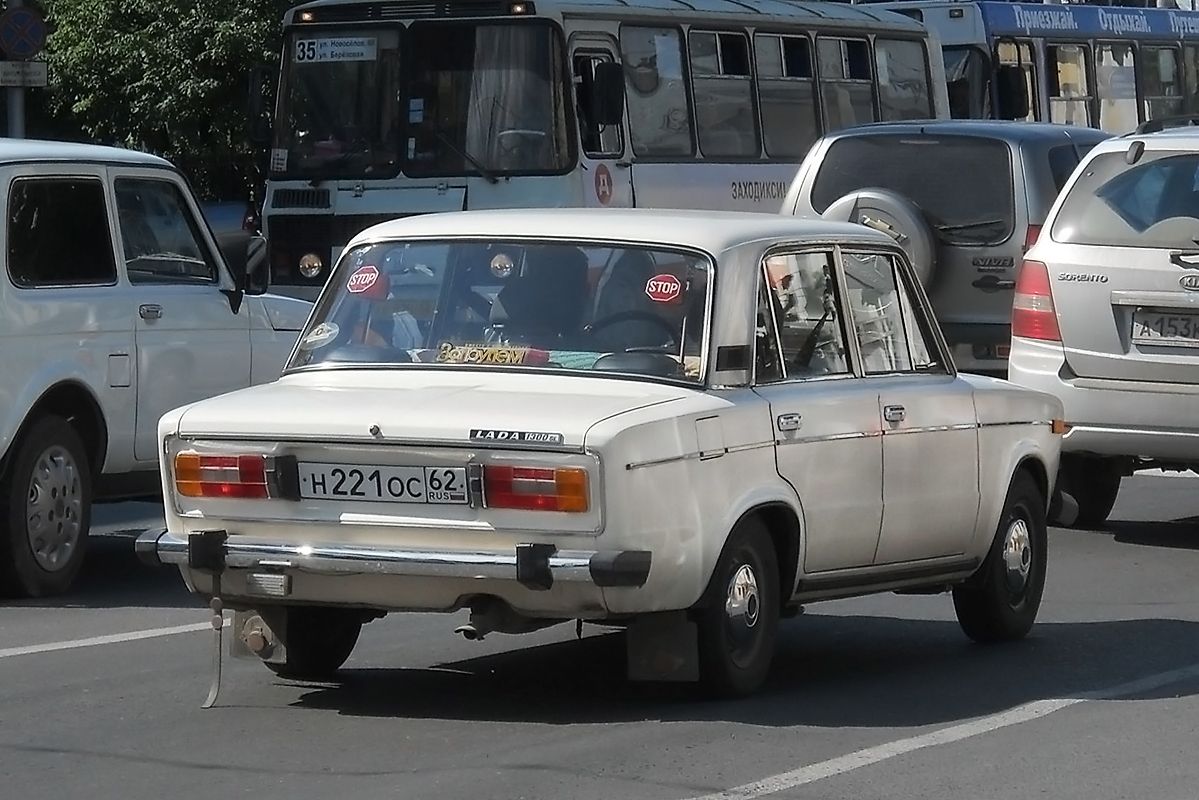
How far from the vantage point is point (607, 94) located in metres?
18.7

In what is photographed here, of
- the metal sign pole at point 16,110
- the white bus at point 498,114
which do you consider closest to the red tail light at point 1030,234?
the white bus at point 498,114

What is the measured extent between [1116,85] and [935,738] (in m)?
23.4

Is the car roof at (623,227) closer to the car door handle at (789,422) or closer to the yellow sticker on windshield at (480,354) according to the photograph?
the yellow sticker on windshield at (480,354)

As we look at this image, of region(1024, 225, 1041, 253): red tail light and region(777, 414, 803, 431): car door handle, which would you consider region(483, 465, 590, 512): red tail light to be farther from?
region(1024, 225, 1041, 253): red tail light

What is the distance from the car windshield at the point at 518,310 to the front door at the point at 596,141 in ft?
34.1

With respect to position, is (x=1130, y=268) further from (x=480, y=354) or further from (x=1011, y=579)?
(x=480, y=354)

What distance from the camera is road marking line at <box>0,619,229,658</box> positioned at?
912 cm

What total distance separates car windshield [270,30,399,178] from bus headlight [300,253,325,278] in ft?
2.05

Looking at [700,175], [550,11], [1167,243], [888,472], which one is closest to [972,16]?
[700,175]

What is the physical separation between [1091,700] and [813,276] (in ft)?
5.41

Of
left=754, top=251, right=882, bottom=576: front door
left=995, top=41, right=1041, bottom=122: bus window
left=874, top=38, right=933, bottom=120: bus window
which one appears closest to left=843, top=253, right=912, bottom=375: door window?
left=754, top=251, right=882, bottom=576: front door

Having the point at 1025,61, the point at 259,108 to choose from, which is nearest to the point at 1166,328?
the point at 259,108

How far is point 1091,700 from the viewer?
8109 millimetres

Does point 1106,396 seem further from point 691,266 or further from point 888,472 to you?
point 691,266
